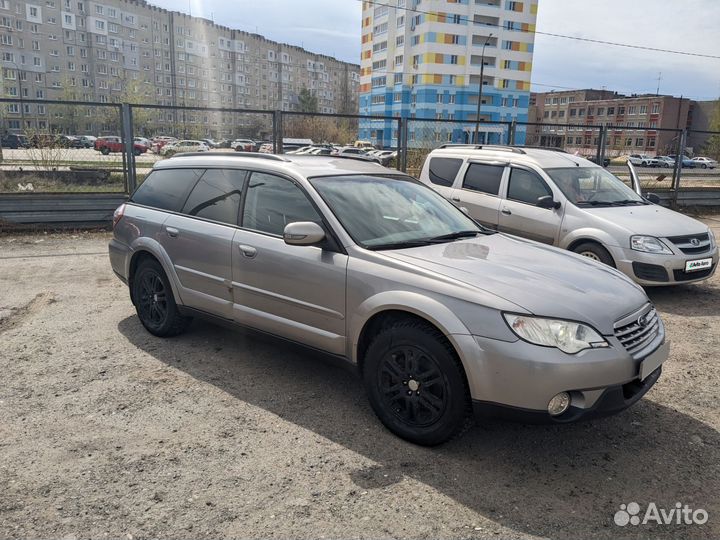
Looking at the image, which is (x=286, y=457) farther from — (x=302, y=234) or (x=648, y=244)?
(x=648, y=244)

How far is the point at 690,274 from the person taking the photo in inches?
256

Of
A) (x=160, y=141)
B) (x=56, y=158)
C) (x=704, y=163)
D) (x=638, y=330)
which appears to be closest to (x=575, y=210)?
(x=638, y=330)

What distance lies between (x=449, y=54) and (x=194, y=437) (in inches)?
3406

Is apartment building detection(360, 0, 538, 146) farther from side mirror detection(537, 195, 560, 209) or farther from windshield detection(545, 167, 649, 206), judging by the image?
side mirror detection(537, 195, 560, 209)

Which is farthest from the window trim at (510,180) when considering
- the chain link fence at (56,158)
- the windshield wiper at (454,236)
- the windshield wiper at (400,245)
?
the chain link fence at (56,158)

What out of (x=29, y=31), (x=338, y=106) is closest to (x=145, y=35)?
(x=29, y=31)

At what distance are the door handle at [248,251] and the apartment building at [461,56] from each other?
78.6 meters

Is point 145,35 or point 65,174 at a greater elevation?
point 145,35

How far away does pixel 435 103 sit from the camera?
83438 millimetres

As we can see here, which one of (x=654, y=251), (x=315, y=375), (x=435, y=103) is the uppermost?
(x=435, y=103)

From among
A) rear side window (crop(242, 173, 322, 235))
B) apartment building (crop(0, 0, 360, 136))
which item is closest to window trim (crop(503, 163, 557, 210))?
rear side window (crop(242, 173, 322, 235))

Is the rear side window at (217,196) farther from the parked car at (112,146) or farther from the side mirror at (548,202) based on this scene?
the parked car at (112,146)

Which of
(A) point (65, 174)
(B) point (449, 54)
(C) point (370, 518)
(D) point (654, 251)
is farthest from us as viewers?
(B) point (449, 54)

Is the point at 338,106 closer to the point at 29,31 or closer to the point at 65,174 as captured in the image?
the point at 29,31
